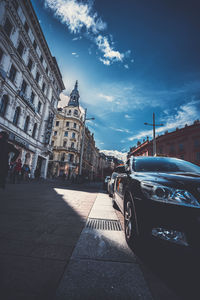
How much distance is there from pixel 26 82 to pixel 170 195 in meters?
21.0

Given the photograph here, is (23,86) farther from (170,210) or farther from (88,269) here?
(170,210)

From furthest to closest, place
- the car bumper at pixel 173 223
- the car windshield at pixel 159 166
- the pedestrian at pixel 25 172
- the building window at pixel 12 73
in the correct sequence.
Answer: the pedestrian at pixel 25 172 → the building window at pixel 12 73 → the car windshield at pixel 159 166 → the car bumper at pixel 173 223

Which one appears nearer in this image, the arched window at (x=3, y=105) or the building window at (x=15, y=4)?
the arched window at (x=3, y=105)

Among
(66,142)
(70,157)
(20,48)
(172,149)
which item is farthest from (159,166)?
(66,142)

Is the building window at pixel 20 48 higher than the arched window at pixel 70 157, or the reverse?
the building window at pixel 20 48

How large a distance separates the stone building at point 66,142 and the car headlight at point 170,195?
3822 cm

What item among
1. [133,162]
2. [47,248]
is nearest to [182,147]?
[133,162]

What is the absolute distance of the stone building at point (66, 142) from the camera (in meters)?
39.5

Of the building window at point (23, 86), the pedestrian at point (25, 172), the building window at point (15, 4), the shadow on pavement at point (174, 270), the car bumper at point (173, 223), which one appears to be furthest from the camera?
the building window at point (23, 86)

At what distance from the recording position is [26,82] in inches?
695

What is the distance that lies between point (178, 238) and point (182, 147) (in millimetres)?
33055

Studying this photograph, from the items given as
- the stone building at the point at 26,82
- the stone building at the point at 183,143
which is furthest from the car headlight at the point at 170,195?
the stone building at the point at 183,143

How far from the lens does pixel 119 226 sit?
3041 mm

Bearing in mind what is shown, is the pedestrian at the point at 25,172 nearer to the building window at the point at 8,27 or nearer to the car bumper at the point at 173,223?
the building window at the point at 8,27
